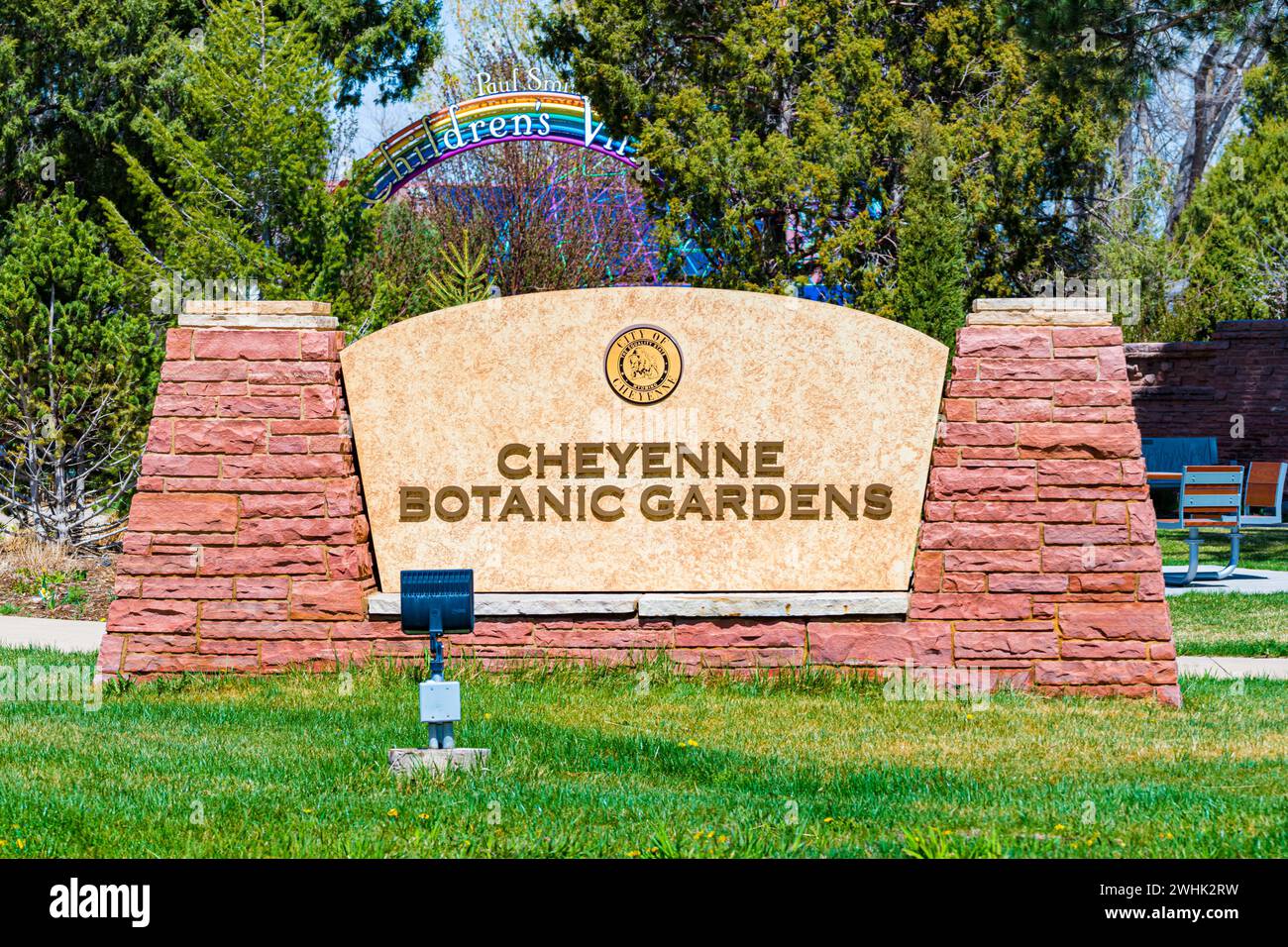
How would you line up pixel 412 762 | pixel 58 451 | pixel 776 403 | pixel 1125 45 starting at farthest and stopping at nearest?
pixel 1125 45 → pixel 58 451 → pixel 776 403 → pixel 412 762

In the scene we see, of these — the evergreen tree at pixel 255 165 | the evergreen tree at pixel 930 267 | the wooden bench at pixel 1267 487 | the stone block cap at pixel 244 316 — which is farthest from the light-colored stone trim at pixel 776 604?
the evergreen tree at pixel 930 267

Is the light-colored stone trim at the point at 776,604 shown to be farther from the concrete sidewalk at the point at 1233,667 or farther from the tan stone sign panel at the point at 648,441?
the concrete sidewalk at the point at 1233,667

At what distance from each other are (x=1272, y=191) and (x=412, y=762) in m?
28.0

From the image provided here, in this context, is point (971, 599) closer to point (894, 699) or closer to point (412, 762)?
point (894, 699)

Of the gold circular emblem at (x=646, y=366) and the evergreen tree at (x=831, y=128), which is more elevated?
the evergreen tree at (x=831, y=128)

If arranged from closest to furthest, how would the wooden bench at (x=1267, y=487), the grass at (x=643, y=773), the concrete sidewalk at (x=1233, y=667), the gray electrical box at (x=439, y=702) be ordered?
the grass at (x=643, y=773), the gray electrical box at (x=439, y=702), the concrete sidewalk at (x=1233, y=667), the wooden bench at (x=1267, y=487)

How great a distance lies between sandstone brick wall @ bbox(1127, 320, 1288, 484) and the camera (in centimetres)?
2295

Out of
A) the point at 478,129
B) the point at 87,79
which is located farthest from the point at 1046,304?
the point at 87,79

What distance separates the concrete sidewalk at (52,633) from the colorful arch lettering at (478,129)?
13.3 meters

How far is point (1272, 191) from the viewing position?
1163 inches

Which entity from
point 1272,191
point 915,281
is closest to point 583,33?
point 915,281

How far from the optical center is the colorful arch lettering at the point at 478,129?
79.2ft

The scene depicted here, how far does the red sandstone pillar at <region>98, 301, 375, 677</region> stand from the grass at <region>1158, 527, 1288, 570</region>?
33.1ft

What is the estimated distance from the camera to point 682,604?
8.30 m
